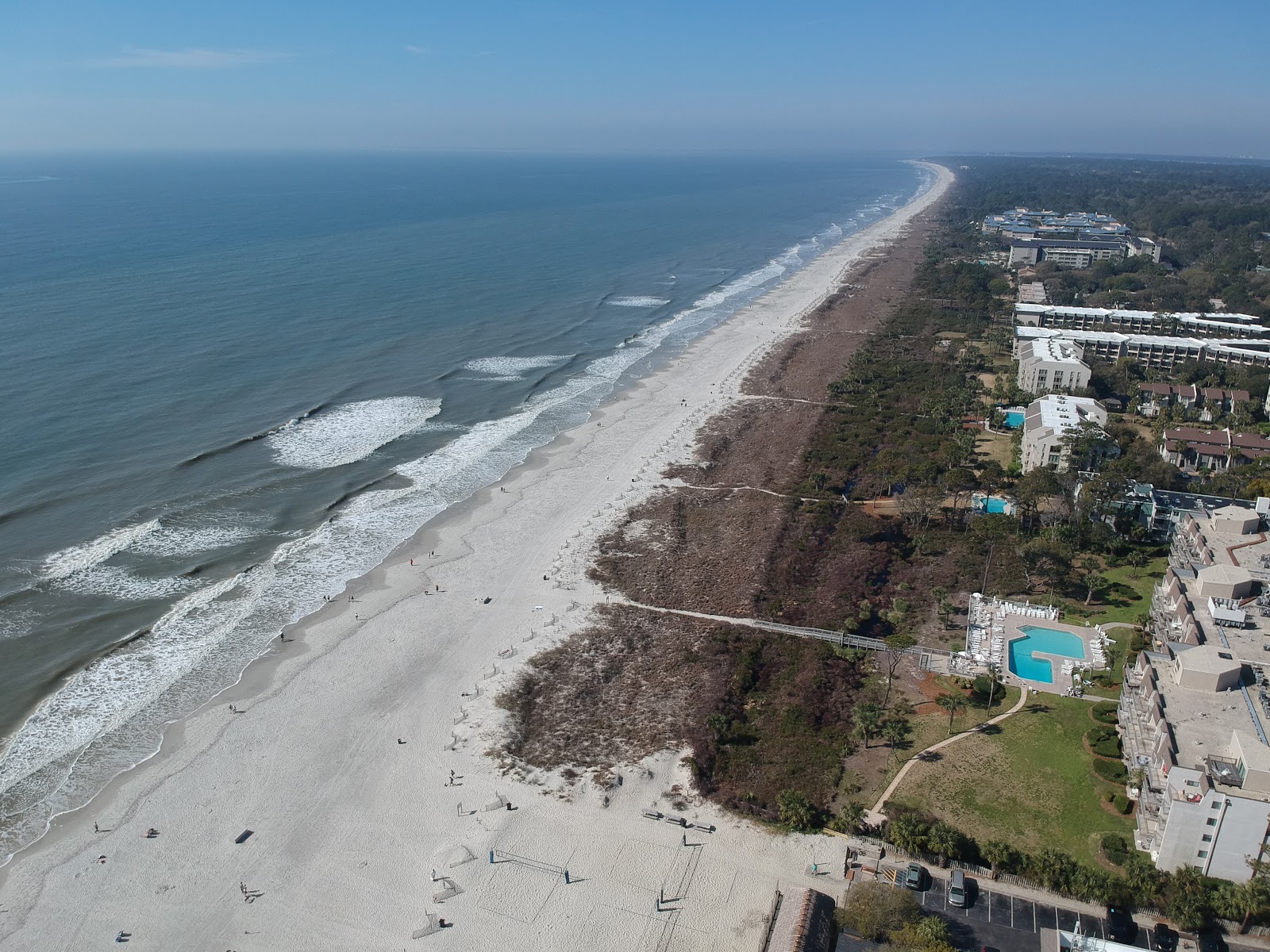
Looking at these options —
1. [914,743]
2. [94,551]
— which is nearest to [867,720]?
Result: [914,743]

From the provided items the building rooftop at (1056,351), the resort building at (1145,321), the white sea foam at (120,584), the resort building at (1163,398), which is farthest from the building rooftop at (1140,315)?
the white sea foam at (120,584)

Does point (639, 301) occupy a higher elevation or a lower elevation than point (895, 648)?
higher

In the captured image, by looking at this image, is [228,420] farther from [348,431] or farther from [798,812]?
[798,812]

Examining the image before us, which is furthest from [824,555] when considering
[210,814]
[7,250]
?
[7,250]

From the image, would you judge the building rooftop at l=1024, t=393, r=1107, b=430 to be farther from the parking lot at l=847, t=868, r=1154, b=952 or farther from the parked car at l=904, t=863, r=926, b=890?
the parked car at l=904, t=863, r=926, b=890

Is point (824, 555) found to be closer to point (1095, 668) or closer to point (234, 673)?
point (1095, 668)

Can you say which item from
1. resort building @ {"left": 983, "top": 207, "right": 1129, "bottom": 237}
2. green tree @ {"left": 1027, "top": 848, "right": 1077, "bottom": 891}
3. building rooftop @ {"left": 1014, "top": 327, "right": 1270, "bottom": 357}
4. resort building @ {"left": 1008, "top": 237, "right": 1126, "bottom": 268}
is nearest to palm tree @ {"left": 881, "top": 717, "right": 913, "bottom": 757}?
green tree @ {"left": 1027, "top": 848, "right": 1077, "bottom": 891}
